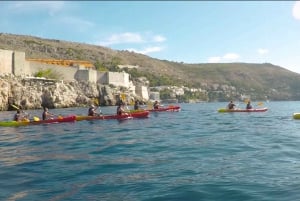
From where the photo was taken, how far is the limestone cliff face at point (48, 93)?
233 ft

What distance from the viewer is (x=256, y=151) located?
55.7 feet

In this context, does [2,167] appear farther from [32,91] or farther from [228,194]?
[32,91]

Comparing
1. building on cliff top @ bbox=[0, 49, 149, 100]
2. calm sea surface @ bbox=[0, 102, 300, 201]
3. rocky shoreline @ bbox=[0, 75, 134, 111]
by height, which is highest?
building on cliff top @ bbox=[0, 49, 149, 100]

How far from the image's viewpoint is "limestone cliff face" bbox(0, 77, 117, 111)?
7106 centimetres

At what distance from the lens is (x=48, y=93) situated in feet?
260

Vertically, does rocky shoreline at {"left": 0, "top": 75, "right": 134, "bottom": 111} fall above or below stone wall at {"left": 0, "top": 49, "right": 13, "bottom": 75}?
below

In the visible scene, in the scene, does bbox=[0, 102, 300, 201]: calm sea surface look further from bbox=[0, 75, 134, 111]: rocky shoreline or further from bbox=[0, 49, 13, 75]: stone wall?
bbox=[0, 49, 13, 75]: stone wall

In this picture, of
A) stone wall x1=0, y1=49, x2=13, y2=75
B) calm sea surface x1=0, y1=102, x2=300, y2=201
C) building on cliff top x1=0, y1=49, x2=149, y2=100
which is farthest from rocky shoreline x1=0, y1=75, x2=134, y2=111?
calm sea surface x1=0, y1=102, x2=300, y2=201

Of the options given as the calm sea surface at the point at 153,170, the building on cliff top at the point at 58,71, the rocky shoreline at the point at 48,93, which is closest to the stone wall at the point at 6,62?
the building on cliff top at the point at 58,71

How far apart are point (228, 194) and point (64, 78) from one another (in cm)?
9169

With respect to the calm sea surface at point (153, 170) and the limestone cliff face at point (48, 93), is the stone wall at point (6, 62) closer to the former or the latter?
the limestone cliff face at point (48, 93)

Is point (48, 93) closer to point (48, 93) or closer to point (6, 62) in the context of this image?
point (48, 93)

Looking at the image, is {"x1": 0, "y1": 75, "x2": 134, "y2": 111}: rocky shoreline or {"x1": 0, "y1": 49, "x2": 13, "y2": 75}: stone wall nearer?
{"x1": 0, "y1": 75, "x2": 134, "y2": 111}: rocky shoreline

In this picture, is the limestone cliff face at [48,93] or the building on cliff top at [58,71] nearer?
the limestone cliff face at [48,93]
